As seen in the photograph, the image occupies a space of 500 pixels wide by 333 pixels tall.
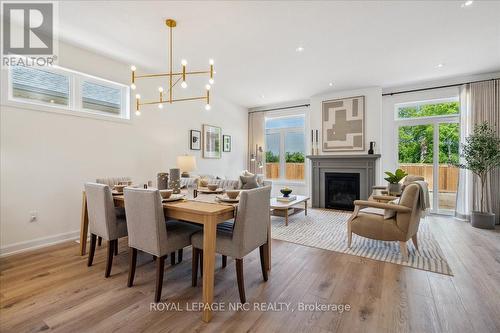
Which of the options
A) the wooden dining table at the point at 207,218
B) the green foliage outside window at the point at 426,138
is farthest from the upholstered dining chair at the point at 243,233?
the green foliage outside window at the point at 426,138

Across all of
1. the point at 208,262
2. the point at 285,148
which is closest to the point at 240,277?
the point at 208,262

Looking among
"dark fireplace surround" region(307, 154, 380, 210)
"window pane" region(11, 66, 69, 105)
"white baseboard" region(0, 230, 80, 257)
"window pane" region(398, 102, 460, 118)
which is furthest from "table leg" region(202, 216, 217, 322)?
"window pane" region(398, 102, 460, 118)

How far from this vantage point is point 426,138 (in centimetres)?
507

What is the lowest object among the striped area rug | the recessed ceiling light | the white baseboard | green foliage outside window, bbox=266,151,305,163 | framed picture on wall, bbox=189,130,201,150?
the striped area rug

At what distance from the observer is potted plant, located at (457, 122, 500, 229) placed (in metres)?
4.01

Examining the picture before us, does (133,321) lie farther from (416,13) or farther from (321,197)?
(321,197)

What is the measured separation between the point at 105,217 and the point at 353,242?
3.13 meters

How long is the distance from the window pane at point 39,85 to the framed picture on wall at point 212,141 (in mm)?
2775

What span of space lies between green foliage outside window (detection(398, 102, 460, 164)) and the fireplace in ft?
3.87

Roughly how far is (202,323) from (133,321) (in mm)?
497

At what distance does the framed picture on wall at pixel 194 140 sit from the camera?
525 cm

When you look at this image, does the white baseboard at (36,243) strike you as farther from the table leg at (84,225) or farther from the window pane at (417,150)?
the window pane at (417,150)

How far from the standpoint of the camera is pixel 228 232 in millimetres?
2053

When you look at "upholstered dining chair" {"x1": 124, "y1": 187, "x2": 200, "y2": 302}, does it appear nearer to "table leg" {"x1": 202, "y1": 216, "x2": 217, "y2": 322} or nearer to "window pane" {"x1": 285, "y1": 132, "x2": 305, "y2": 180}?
"table leg" {"x1": 202, "y1": 216, "x2": 217, "y2": 322}
